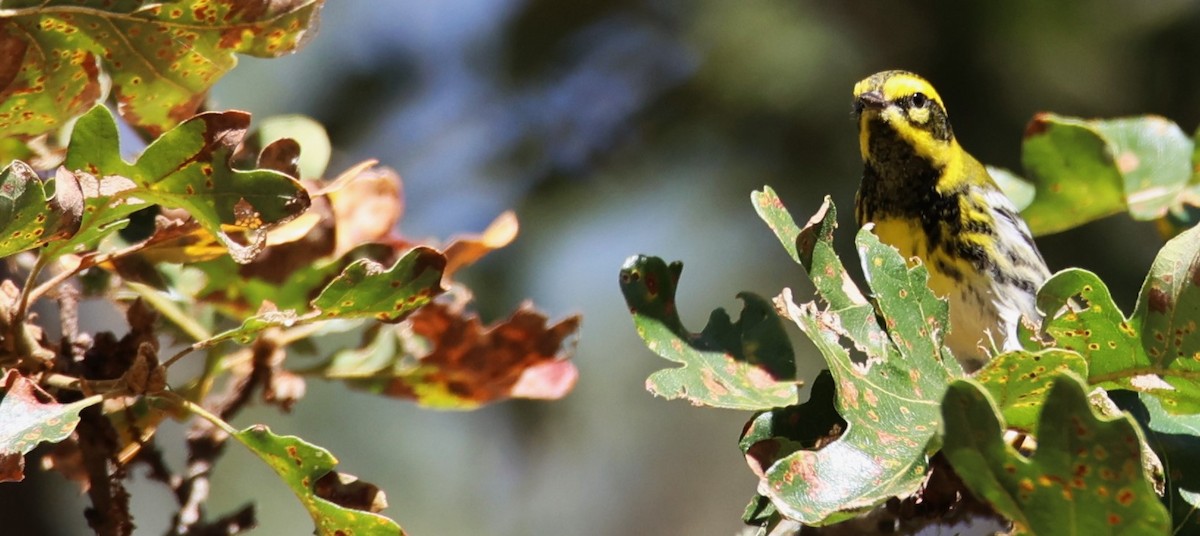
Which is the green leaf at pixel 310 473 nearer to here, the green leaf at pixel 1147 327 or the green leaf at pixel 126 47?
the green leaf at pixel 126 47

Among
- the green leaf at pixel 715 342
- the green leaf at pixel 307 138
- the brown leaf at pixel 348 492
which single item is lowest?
the brown leaf at pixel 348 492

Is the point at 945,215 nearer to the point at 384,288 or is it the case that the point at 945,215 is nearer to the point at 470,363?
the point at 470,363

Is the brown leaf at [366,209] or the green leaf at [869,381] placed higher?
the green leaf at [869,381]

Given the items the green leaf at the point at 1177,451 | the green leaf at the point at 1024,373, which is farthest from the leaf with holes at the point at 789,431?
the green leaf at the point at 1177,451

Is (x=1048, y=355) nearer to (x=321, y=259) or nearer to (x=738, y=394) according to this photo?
(x=738, y=394)

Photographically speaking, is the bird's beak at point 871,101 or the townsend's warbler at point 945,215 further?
the bird's beak at point 871,101

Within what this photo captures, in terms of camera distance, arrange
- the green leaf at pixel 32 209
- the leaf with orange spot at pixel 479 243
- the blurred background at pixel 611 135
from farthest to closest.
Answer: the blurred background at pixel 611 135 < the leaf with orange spot at pixel 479 243 < the green leaf at pixel 32 209

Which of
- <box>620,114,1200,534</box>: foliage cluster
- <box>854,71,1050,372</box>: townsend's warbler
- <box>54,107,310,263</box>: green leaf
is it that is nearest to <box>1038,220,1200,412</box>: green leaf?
<box>620,114,1200,534</box>: foliage cluster
